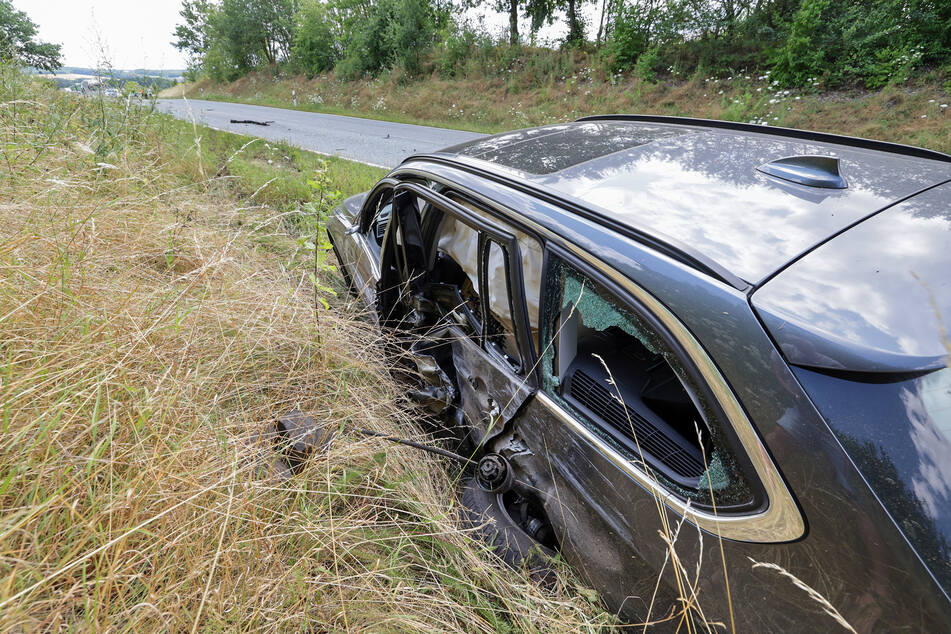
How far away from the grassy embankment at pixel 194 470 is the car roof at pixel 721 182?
1.22 meters

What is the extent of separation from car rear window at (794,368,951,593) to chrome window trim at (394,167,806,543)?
0.15 meters

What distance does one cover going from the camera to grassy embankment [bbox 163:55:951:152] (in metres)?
9.30

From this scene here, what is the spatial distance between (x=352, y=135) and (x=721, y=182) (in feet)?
38.5

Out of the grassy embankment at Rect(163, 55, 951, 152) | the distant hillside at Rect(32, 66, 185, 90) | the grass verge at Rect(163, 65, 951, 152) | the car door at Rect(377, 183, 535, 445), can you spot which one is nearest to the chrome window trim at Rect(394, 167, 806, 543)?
the car door at Rect(377, 183, 535, 445)

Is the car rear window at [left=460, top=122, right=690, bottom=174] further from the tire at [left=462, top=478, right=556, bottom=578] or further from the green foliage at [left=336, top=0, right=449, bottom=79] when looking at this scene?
the green foliage at [left=336, top=0, right=449, bottom=79]

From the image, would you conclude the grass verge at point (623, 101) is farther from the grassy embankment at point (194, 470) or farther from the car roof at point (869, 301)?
the grassy embankment at point (194, 470)

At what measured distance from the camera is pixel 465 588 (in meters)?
1.64

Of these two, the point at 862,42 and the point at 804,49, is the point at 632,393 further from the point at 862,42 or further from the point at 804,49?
the point at 804,49

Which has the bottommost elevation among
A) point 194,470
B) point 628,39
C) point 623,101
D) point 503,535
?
point 503,535

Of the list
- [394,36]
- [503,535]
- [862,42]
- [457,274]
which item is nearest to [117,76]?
[457,274]

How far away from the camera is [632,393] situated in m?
1.56

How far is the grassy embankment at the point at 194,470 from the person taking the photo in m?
1.22

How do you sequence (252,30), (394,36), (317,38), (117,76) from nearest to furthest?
(117,76) < (394,36) < (317,38) < (252,30)

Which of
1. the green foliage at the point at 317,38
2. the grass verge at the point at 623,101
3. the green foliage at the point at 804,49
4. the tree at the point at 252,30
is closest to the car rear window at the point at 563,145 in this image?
the grass verge at the point at 623,101
